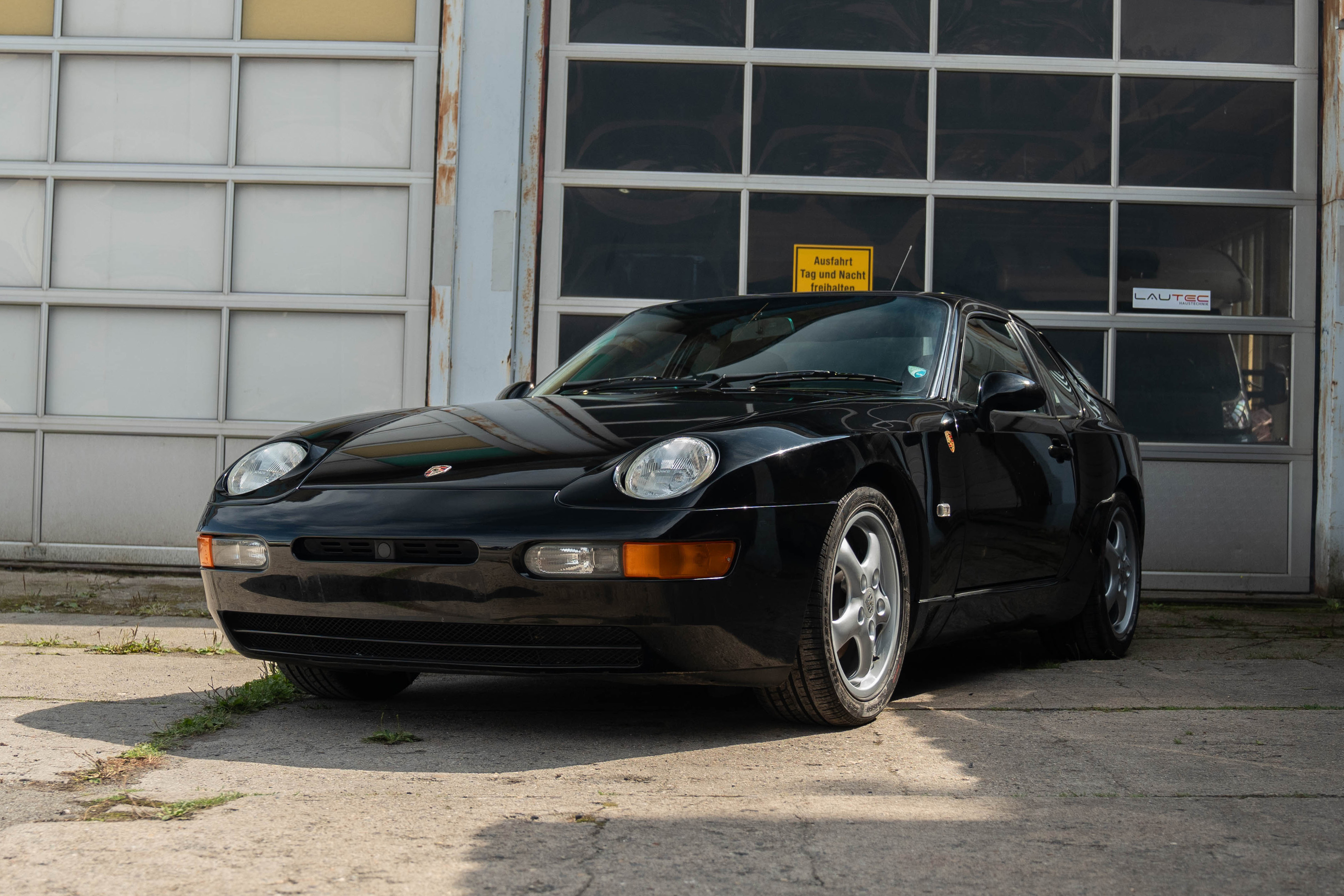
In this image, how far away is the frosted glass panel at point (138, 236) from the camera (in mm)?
7863

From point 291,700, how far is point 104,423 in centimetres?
454

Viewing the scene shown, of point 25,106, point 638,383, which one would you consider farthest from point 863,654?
point 25,106

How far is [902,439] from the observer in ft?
12.1

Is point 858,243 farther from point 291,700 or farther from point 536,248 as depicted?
point 291,700

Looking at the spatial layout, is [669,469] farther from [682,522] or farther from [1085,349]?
[1085,349]

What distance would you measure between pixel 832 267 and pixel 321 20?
3.27 metres

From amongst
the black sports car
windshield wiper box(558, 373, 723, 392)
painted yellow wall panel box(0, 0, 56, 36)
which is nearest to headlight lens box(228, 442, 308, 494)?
the black sports car

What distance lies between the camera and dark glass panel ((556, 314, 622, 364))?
25.2ft

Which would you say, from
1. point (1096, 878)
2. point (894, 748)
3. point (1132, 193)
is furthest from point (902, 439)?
point (1132, 193)

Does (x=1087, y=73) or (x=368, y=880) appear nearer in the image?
(x=368, y=880)

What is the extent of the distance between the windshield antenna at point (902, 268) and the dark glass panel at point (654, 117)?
3.48 ft

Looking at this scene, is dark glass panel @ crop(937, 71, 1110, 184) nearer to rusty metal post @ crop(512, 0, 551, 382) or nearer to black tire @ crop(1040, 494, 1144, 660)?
rusty metal post @ crop(512, 0, 551, 382)

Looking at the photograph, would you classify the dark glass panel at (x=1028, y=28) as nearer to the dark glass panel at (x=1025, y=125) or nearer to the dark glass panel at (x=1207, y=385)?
the dark glass panel at (x=1025, y=125)

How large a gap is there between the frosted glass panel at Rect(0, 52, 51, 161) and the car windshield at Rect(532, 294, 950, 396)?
4.89 meters
